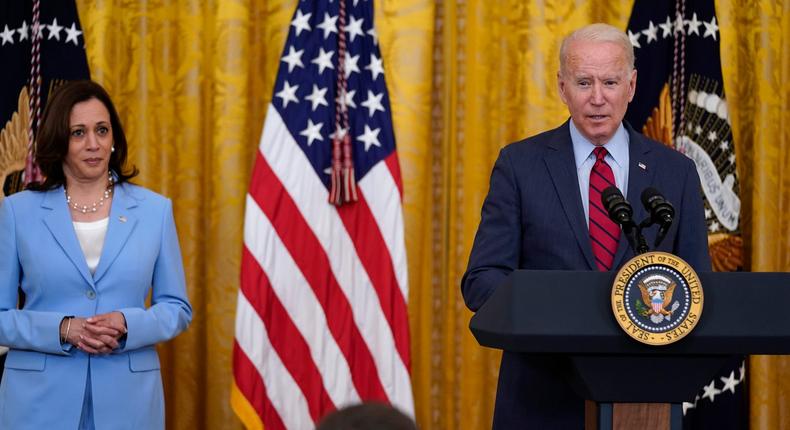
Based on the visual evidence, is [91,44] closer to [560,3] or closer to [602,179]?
[560,3]

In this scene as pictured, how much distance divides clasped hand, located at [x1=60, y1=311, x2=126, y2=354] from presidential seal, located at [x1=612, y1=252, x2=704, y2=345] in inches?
72.0

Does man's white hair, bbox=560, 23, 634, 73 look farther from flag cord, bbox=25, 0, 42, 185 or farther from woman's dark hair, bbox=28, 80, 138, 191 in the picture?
flag cord, bbox=25, 0, 42, 185

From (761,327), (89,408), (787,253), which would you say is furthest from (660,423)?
(787,253)

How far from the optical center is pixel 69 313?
318 centimetres

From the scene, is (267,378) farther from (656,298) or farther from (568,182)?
(656,298)

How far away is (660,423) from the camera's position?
1.90 m

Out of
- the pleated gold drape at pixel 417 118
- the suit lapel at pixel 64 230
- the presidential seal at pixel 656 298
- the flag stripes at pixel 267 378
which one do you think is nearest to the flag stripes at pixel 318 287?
the flag stripes at pixel 267 378

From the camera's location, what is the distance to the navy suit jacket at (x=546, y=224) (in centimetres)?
229

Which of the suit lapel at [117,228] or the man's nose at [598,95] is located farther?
the suit lapel at [117,228]

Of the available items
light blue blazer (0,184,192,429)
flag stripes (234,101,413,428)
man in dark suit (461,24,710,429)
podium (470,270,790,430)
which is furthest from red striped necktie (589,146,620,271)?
flag stripes (234,101,413,428)

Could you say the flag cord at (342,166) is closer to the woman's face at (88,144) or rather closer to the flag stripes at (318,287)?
the flag stripes at (318,287)

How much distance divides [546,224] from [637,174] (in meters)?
0.24

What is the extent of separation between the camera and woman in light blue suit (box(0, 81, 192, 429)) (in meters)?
3.12

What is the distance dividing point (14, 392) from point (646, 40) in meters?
2.95
